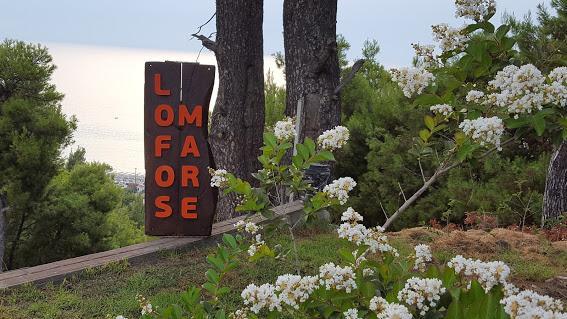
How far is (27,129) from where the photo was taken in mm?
11531

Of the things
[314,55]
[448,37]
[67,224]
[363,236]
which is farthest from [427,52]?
[67,224]

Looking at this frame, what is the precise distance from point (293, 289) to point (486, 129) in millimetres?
869

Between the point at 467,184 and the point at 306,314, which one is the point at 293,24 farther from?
the point at 306,314

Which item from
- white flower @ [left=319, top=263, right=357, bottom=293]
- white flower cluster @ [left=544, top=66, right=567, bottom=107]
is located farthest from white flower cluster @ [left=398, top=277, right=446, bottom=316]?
white flower cluster @ [left=544, top=66, right=567, bottom=107]

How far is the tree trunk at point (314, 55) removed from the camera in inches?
271

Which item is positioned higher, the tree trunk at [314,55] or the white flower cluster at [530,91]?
the tree trunk at [314,55]

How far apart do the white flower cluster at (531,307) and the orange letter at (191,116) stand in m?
4.06

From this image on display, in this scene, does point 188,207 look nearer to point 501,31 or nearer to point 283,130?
point 283,130

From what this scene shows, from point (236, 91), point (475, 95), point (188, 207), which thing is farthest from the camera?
point (236, 91)

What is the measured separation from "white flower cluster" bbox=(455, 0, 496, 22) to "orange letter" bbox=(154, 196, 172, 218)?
337 centimetres

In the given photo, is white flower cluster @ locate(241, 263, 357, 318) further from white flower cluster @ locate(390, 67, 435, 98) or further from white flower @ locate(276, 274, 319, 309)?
white flower cluster @ locate(390, 67, 435, 98)

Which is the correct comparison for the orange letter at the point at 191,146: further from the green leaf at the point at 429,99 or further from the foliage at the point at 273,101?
the foliage at the point at 273,101

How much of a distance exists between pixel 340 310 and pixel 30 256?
11.9m

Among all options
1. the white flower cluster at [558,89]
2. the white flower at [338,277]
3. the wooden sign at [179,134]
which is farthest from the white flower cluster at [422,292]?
the wooden sign at [179,134]
